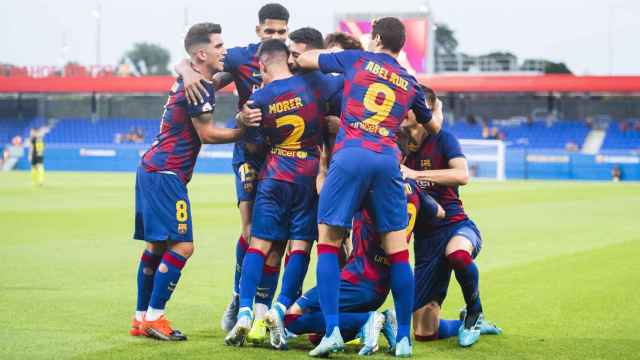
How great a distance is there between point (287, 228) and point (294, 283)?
421mm

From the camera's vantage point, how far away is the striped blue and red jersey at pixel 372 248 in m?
7.60

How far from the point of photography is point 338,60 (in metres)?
7.23

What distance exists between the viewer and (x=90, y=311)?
9.27 metres

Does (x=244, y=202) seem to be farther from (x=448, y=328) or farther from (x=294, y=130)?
(x=448, y=328)

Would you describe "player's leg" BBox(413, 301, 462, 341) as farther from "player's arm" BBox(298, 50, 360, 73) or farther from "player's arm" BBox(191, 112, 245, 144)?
"player's arm" BBox(298, 50, 360, 73)

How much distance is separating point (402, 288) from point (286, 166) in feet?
4.29

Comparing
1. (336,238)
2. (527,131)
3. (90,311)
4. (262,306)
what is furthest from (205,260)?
(527,131)

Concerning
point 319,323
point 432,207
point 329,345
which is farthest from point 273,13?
point 329,345

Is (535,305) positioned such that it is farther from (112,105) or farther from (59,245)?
(112,105)

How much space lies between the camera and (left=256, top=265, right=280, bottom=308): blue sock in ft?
26.5

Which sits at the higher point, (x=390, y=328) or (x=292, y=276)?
(x=292, y=276)

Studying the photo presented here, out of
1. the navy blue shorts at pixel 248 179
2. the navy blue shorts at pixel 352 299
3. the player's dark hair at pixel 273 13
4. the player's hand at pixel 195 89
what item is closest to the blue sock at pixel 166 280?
the navy blue shorts at pixel 248 179

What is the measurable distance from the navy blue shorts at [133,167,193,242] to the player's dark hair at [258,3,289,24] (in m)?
1.44

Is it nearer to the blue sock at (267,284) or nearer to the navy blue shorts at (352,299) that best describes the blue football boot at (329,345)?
the navy blue shorts at (352,299)
